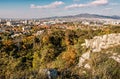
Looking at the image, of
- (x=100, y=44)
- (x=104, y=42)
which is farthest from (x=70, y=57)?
(x=104, y=42)

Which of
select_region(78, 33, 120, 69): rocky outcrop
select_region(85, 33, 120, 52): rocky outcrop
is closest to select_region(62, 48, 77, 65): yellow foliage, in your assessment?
select_region(78, 33, 120, 69): rocky outcrop

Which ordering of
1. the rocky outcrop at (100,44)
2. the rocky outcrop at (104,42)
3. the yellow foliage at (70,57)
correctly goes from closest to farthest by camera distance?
the rocky outcrop at (100,44) → the rocky outcrop at (104,42) → the yellow foliage at (70,57)

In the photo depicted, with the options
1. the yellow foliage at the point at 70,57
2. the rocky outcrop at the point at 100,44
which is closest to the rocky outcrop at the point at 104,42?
the rocky outcrop at the point at 100,44

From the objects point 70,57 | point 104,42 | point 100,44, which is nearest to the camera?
point 100,44

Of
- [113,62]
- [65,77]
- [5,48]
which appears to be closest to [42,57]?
[5,48]

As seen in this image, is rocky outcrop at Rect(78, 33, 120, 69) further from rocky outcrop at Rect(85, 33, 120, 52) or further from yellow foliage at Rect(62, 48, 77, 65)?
yellow foliage at Rect(62, 48, 77, 65)

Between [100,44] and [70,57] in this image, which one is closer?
[100,44]

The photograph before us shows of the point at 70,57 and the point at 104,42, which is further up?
the point at 104,42

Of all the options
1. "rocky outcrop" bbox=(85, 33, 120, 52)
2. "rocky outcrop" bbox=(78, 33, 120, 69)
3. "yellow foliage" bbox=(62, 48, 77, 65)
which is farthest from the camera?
"yellow foliage" bbox=(62, 48, 77, 65)

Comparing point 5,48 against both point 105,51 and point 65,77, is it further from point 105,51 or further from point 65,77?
point 65,77

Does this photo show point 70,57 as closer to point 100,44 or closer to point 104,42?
point 100,44

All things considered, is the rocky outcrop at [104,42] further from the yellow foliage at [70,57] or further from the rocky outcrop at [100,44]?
the yellow foliage at [70,57]
